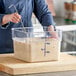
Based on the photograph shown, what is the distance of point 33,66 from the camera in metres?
1.40

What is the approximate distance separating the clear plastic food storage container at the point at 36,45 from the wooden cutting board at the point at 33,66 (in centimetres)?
3

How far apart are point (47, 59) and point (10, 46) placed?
371 mm

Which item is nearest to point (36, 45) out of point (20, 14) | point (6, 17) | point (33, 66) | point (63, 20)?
point (33, 66)

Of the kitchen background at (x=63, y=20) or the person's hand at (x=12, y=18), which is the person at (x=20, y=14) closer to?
the person's hand at (x=12, y=18)

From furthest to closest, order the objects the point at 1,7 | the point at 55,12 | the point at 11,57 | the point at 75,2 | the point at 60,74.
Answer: the point at 55,12 < the point at 75,2 < the point at 1,7 < the point at 11,57 < the point at 60,74

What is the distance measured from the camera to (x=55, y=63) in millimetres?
1456

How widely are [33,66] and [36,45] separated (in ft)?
0.34

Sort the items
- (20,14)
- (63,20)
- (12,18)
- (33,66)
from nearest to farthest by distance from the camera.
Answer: (33,66) < (12,18) < (20,14) < (63,20)

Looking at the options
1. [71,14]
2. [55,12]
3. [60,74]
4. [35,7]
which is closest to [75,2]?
[71,14]

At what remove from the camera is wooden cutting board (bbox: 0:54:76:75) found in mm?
1383

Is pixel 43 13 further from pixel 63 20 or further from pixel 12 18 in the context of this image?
pixel 63 20

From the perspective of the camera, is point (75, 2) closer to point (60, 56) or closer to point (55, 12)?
point (55, 12)

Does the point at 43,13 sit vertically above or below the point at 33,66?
above

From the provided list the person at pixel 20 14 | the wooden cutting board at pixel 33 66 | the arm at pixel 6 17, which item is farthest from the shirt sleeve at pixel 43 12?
the wooden cutting board at pixel 33 66
